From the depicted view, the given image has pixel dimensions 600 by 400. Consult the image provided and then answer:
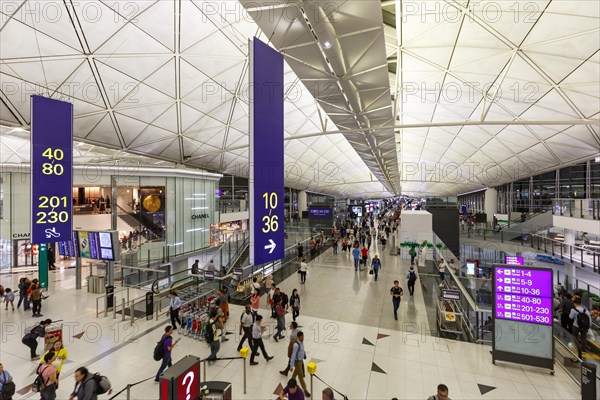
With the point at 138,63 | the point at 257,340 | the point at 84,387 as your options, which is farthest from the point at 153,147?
the point at 84,387

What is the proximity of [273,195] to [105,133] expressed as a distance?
14.4 meters

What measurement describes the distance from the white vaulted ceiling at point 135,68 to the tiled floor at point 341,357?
8.71 m

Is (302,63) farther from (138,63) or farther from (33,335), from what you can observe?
(33,335)

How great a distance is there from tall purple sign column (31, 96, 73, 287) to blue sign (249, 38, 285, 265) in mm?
6590

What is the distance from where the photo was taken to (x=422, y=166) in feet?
124

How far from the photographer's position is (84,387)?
527cm

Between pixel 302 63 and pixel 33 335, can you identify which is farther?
pixel 302 63

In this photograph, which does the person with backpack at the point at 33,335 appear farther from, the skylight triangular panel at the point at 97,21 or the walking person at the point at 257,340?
the skylight triangular panel at the point at 97,21

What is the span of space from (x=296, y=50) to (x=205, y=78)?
22.0 ft

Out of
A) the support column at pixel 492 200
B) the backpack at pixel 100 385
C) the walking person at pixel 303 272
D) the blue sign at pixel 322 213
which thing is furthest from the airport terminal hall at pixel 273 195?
the support column at pixel 492 200

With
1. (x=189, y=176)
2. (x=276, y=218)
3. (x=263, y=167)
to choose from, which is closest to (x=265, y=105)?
(x=263, y=167)

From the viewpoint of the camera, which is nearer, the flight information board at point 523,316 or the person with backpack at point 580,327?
the flight information board at point 523,316

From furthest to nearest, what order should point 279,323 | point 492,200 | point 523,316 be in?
point 492,200 → point 279,323 → point 523,316

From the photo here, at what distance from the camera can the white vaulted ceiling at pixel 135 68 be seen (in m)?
8.91
